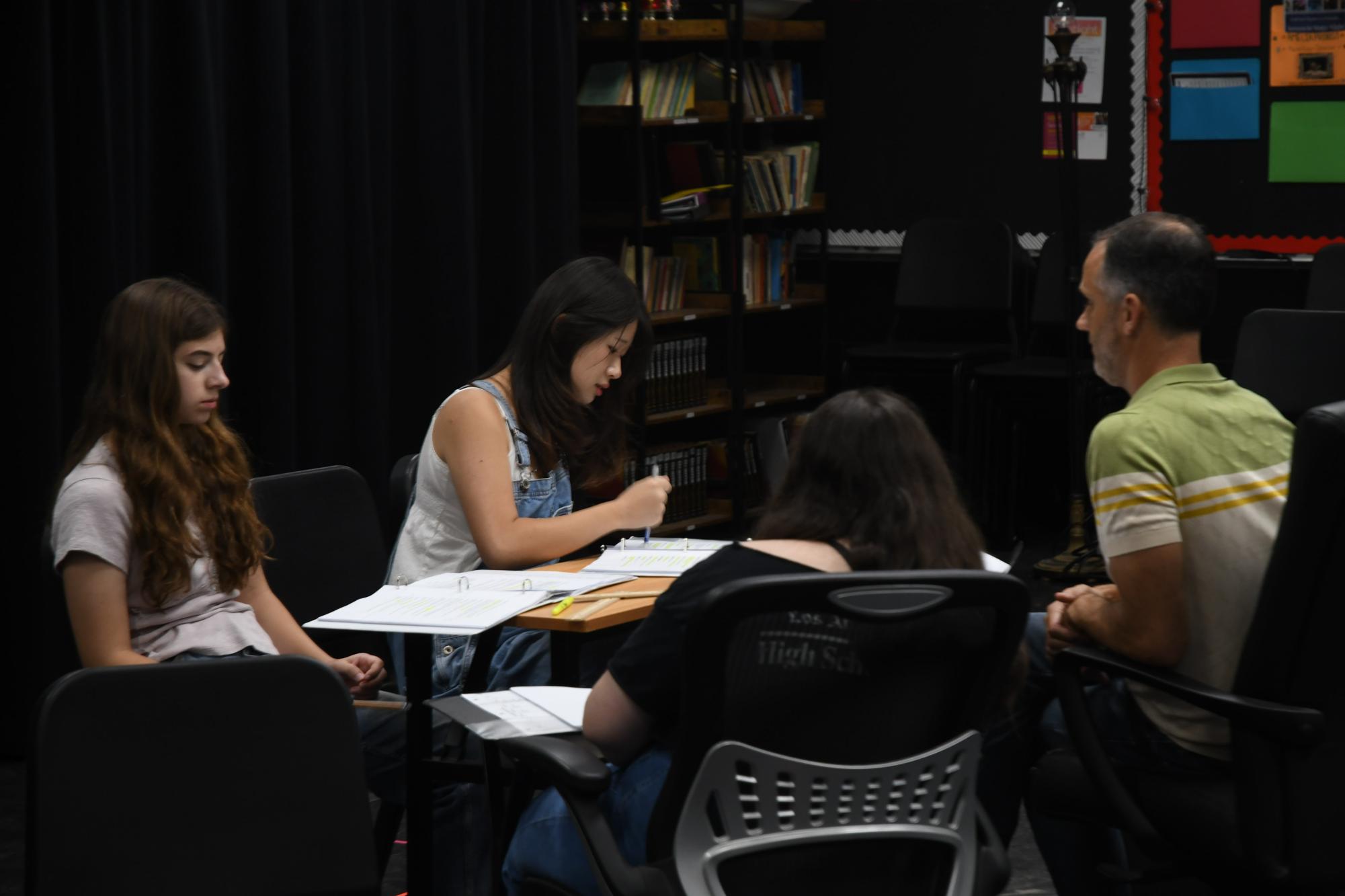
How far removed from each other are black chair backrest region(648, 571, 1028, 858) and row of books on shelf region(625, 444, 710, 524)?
4.47 meters

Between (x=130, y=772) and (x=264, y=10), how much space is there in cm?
289

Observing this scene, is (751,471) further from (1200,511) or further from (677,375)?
(1200,511)

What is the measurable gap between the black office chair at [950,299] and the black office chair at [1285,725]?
4204mm

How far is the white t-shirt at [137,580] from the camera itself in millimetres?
2467

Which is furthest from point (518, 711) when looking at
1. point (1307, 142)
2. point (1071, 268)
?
point (1307, 142)

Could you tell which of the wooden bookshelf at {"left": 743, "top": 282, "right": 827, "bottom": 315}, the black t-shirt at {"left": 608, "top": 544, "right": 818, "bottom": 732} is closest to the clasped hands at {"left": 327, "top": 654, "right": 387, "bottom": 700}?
the black t-shirt at {"left": 608, "top": 544, "right": 818, "bottom": 732}

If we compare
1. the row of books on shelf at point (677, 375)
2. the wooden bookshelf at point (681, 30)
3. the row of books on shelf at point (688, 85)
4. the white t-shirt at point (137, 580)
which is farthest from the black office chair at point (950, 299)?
the white t-shirt at point (137, 580)

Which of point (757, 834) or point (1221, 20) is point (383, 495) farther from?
point (1221, 20)

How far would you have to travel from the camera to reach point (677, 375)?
259 inches

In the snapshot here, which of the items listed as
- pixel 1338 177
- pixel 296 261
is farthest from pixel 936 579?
pixel 1338 177

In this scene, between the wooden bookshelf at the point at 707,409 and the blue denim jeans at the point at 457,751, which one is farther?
the wooden bookshelf at the point at 707,409

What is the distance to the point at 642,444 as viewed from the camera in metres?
6.19

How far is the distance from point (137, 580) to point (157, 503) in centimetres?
13

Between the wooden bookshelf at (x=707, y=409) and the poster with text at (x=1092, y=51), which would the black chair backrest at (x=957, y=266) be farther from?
the wooden bookshelf at (x=707, y=409)
